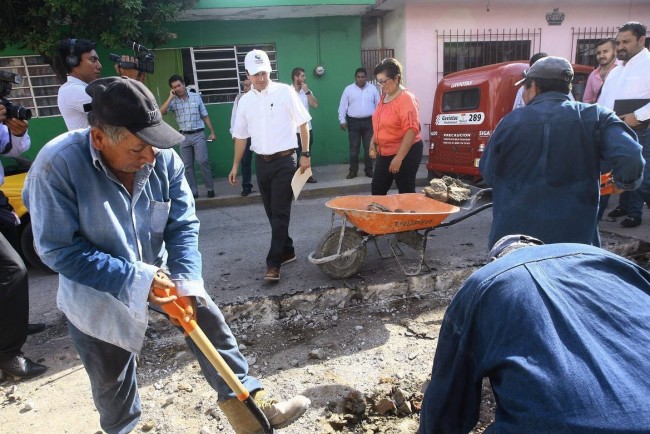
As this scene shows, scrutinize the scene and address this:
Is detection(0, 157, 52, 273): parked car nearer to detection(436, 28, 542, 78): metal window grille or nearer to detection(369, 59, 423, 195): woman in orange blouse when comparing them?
detection(369, 59, 423, 195): woman in orange blouse

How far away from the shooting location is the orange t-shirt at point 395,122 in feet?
15.4

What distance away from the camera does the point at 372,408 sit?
263 cm

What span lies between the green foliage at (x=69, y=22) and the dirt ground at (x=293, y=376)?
203 inches

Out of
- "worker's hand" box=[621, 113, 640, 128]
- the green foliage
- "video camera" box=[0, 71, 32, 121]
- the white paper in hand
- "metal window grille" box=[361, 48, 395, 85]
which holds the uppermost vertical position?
the green foliage

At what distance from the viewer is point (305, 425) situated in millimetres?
2529

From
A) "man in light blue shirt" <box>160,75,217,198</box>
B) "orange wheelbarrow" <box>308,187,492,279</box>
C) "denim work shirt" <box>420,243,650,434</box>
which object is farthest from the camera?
"man in light blue shirt" <box>160,75,217,198</box>

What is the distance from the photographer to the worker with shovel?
1725 millimetres

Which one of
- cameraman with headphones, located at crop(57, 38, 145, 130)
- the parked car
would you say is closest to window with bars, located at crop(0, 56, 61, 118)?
the parked car

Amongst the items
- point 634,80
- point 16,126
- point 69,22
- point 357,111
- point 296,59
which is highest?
point 69,22

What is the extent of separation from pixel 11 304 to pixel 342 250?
8.57 feet

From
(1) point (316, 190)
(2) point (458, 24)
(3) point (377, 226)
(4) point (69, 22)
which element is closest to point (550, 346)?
(3) point (377, 226)

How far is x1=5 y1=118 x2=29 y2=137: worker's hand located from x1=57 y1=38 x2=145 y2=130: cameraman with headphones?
0.30 meters

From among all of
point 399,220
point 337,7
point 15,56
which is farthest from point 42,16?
point 399,220

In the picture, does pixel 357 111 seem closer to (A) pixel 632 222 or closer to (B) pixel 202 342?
(A) pixel 632 222
